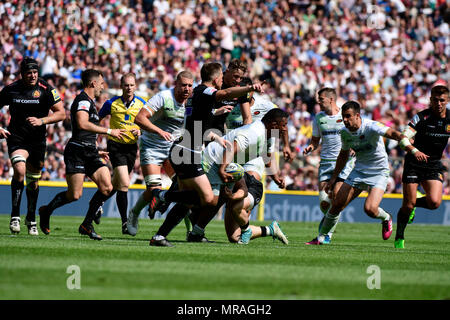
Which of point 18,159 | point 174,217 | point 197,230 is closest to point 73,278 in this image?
point 174,217

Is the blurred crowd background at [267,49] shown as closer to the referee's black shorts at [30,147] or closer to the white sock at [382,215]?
the referee's black shorts at [30,147]

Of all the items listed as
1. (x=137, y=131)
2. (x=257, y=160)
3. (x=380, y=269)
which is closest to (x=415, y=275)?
(x=380, y=269)

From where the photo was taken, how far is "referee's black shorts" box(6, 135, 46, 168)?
12.4m

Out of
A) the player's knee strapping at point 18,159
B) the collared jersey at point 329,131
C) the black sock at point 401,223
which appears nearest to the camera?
the player's knee strapping at point 18,159

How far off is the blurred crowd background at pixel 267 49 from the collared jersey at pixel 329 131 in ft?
27.7

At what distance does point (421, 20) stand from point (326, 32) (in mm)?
4155

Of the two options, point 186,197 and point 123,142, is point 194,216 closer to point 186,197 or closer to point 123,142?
point 186,197

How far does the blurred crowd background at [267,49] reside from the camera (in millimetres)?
24266

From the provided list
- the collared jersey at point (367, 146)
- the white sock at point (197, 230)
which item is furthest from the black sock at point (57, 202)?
the collared jersey at point (367, 146)

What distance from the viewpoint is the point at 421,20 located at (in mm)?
31141

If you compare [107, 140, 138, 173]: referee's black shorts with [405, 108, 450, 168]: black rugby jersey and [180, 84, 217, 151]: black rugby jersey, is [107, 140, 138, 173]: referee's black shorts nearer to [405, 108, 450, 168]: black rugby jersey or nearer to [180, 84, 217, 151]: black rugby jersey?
[180, 84, 217, 151]: black rugby jersey

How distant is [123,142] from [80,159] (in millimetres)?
1347

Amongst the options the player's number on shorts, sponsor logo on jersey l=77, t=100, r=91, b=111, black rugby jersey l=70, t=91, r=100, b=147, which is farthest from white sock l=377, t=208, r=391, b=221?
the player's number on shorts
